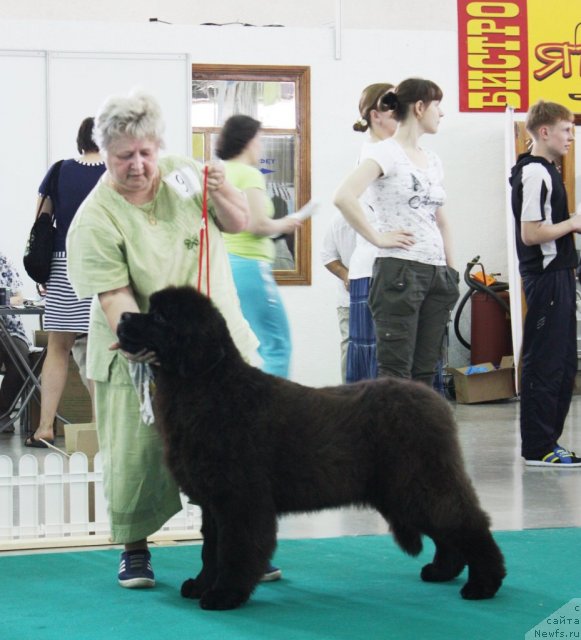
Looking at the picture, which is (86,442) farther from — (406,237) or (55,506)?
(406,237)

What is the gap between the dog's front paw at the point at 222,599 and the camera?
286cm

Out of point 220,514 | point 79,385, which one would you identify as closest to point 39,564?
point 220,514

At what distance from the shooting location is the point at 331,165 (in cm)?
982

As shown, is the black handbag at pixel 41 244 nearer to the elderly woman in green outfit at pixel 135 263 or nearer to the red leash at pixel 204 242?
the elderly woman in green outfit at pixel 135 263

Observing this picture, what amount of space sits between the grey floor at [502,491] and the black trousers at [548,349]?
0.31 metres

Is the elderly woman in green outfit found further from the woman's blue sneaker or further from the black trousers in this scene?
the black trousers

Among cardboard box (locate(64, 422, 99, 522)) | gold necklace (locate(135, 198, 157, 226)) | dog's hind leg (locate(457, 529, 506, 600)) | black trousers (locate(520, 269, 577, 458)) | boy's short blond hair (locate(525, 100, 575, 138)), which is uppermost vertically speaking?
boy's short blond hair (locate(525, 100, 575, 138))

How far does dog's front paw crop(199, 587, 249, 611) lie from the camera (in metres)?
2.86

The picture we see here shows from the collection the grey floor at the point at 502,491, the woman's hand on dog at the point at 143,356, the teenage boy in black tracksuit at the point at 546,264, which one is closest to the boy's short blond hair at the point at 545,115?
the teenage boy in black tracksuit at the point at 546,264

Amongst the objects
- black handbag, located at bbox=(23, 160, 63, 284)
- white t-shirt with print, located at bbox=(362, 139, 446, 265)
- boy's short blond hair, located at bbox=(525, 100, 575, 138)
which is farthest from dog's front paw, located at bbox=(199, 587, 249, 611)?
boy's short blond hair, located at bbox=(525, 100, 575, 138)

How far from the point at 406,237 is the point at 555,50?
20.8 ft

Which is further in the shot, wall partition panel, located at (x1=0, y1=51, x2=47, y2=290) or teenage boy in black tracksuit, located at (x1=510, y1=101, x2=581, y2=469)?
wall partition panel, located at (x1=0, y1=51, x2=47, y2=290)

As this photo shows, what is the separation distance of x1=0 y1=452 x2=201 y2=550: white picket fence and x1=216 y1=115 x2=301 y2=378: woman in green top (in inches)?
27.1

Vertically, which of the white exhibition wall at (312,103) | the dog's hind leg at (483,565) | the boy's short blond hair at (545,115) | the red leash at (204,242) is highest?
the white exhibition wall at (312,103)
